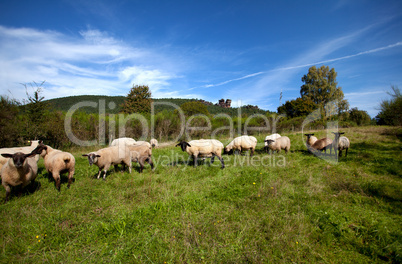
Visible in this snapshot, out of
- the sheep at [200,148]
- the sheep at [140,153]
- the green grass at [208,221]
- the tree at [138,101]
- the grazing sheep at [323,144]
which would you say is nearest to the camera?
the green grass at [208,221]

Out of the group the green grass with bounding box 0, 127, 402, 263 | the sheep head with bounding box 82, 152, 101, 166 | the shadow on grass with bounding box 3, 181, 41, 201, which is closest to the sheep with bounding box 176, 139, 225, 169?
the green grass with bounding box 0, 127, 402, 263

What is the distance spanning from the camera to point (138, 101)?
1198 inches

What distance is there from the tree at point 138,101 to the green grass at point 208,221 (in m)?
25.0

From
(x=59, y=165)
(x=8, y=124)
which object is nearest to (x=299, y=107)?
(x=59, y=165)

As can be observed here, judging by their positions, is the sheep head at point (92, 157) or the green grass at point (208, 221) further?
the sheep head at point (92, 157)

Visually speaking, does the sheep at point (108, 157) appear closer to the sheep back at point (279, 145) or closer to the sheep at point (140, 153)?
the sheep at point (140, 153)

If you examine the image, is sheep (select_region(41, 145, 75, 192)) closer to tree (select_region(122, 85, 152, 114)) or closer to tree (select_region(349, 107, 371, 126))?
tree (select_region(122, 85, 152, 114))

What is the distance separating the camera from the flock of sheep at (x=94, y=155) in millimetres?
4797

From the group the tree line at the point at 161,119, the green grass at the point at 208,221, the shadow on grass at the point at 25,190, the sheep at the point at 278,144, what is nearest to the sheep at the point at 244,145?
the sheep at the point at 278,144

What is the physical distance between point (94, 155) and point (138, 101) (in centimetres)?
2597

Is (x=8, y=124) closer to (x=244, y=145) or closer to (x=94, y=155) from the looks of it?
(x=94, y=155)

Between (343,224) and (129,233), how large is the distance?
14.2 feet

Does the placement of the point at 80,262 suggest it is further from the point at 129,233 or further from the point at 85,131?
the point at 85,131

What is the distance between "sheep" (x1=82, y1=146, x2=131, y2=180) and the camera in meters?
6.36
